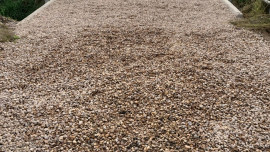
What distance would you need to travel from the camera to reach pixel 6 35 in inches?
237

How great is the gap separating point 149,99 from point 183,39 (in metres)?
2.67

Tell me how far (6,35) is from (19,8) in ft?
17.3

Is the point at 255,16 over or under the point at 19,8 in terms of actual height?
over

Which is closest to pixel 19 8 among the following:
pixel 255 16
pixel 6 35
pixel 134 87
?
pixel 6 35

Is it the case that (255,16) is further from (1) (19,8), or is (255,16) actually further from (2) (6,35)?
(1) (19,8)

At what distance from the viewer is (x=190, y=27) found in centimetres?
676

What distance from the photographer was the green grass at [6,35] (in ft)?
19.2

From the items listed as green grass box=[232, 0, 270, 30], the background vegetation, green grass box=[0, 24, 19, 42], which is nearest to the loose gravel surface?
green grass box=[0, 24, 19, 42]

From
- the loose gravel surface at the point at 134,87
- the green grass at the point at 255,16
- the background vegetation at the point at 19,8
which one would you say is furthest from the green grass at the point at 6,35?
the green grass at the point at 255,16

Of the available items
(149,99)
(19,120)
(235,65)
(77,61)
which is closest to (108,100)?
(149,99)

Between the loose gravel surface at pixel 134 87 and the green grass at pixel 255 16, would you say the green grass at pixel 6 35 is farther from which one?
the green grass at pixel 255 16

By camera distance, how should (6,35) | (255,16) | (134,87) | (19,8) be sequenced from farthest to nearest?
(19,8) < (255,16) < (6,35) < (134,87)

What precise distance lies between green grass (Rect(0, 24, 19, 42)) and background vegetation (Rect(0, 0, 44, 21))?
391cm

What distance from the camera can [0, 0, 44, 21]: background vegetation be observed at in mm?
10086
